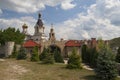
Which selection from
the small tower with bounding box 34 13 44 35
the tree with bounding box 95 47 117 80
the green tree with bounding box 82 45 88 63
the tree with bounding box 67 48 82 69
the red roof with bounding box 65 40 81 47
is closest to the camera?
the tree with bounding box 95 47 117 80

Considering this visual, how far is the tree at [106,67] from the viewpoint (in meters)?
26.6

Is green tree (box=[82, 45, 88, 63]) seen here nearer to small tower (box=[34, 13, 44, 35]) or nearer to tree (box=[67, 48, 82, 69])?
tree (box=[67, 48, 82, 69])

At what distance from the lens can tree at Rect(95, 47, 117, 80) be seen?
26625 millimetres

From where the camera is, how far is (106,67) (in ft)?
88.0

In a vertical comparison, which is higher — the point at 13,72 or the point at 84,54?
the point at 84,54

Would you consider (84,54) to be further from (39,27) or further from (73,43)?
(39,27)

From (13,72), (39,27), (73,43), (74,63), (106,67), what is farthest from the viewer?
(39,27)

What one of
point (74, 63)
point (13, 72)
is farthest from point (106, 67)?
point (13, 72)

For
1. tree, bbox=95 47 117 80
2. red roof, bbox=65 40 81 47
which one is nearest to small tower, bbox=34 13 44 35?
red roof, bbox=65 40 81 47

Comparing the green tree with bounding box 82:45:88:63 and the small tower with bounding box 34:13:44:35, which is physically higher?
the small tower with bounding box 34:13:44:35

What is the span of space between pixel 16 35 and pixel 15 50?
36.1ft

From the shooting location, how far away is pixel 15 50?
5191cm

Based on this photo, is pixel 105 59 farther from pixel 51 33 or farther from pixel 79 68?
pixel 51 33

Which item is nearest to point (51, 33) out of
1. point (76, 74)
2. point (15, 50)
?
point (15, 50)
